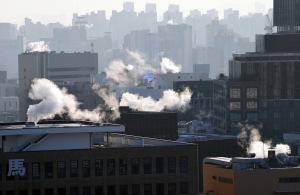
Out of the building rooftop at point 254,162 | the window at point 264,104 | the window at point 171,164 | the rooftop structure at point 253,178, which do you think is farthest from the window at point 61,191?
the window at point 264,104

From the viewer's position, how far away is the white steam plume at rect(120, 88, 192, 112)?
170m

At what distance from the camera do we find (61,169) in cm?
6562

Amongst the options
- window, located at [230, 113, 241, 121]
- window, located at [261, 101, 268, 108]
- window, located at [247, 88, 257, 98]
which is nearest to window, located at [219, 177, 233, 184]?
window, located at [230, 113, 241, 121]

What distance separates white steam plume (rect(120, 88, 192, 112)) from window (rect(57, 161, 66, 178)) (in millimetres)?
98155

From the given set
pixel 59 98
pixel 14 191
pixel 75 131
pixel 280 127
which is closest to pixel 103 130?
pixel 75 131

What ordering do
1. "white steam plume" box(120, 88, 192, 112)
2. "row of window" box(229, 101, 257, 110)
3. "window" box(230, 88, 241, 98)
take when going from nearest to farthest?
"window" box(230, 88, 241, 98), "row of window" box(229, 101, 257, 110), "white steam plume" box(120, 88, 192, 112)

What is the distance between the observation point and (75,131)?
67750 mm

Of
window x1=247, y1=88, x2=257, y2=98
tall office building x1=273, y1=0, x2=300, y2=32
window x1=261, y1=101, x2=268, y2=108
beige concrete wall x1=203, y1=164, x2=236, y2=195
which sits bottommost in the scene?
beige concrete wall x1=203, y1=164, x2=236, y2=195

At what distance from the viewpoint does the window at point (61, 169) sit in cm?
6553

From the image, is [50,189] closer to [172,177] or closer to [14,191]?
[14,191]

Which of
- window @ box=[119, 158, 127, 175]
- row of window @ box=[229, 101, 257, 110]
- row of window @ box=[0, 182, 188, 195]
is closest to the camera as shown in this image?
row of window @ box=[0, 182, 188, 195]

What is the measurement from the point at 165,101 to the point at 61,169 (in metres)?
117

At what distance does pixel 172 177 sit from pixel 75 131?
526cm

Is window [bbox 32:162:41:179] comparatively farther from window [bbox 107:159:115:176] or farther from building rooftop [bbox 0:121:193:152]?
window [bbox 107:159:115:176]
